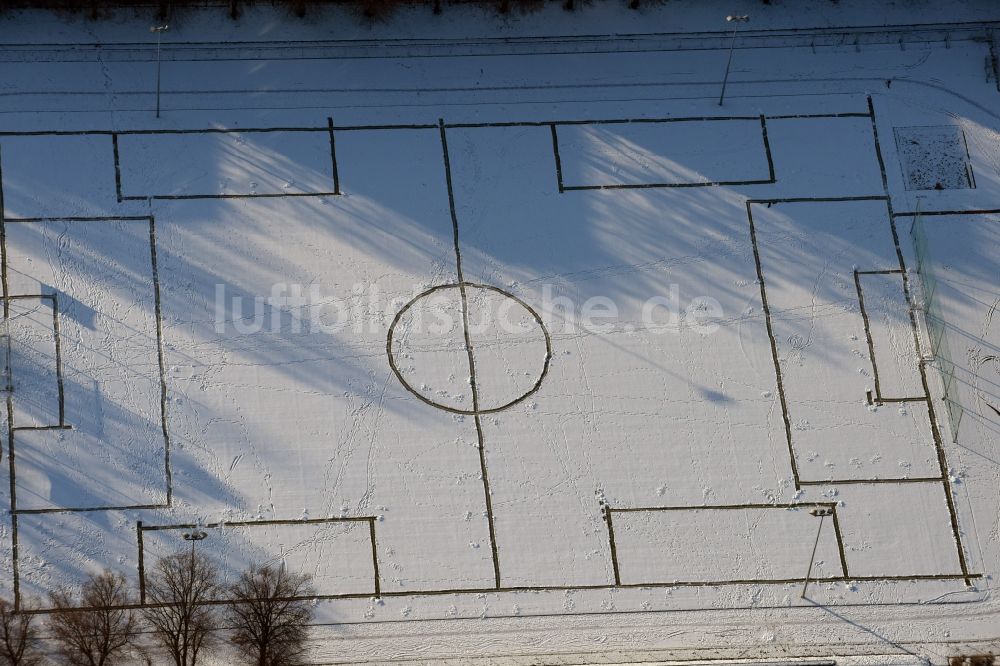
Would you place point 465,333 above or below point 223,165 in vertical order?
below

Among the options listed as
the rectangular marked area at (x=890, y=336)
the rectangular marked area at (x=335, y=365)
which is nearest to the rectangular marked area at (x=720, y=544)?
the rectangular marked area at (x=335, y=365)

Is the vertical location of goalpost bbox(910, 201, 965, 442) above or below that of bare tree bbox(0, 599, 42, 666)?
above

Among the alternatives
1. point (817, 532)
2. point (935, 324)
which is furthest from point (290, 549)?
point (935, 324)

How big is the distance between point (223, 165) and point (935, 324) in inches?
678

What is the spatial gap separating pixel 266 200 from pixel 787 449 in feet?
44.0

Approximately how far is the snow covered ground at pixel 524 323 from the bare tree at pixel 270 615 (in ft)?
1.48

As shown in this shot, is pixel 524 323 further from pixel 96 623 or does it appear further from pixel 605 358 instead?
pixel 96 623

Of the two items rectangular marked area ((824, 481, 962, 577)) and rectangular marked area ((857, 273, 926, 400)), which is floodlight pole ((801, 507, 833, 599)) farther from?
rectangular marked area ((857, 273, 926, 400))

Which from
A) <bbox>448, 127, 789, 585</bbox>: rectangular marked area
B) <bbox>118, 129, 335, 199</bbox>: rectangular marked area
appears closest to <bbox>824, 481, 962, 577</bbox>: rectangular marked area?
<bbox>448, 127, 789, 585</bbox>: rectangular marked area

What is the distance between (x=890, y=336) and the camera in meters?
31.1

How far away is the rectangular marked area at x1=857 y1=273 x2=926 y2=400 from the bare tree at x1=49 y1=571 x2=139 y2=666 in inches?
691

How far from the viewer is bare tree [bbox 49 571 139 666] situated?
27953mm

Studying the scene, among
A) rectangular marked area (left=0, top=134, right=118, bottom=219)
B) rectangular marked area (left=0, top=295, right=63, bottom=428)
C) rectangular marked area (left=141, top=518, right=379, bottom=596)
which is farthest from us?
rectangular marked area (left=0, top=134, right=118, bottom=219)

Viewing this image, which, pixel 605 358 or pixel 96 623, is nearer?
pixel 96 623
